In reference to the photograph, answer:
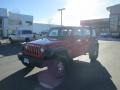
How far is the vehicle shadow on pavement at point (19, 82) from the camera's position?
6.17 metres

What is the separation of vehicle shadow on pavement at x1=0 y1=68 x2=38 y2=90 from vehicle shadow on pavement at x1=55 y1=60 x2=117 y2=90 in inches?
40.2

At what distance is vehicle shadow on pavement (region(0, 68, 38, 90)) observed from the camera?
20.2 feet

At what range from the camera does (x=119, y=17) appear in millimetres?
59156

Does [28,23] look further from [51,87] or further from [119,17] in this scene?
[51,87]

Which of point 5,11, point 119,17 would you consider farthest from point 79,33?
point 119,17

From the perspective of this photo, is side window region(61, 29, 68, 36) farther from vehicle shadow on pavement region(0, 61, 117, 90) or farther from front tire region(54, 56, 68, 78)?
vehicle shadow on pavement region(0, 61, 117, 90)

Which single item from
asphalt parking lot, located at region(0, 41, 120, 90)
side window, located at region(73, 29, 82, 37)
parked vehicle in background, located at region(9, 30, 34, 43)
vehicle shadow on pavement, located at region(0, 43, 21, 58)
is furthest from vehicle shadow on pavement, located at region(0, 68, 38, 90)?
parked vehicle in background, located at region(9, 30, 34, 43)

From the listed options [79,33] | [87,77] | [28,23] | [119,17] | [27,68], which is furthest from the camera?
[119,17]

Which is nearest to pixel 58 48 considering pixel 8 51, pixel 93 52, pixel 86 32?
pixel 86 32

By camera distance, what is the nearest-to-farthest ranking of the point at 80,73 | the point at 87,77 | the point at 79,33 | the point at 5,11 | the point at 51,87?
the point at 51,87
the point at 87,77
the point at 80,73
the point at 79,33
the point at 5,11

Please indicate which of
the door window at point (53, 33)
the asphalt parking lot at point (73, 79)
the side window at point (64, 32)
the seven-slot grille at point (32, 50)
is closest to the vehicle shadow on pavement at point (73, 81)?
the asphalt parking lot at point (73, 79)

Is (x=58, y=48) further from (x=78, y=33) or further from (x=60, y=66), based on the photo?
(x=78, y=33)

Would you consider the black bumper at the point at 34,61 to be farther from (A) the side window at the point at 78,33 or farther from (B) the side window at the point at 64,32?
(A) the side window at the point at 78,33

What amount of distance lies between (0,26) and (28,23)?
9.79m
